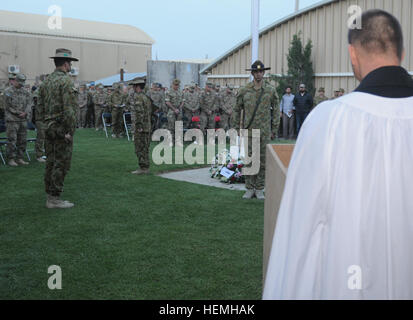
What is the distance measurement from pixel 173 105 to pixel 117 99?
3220 mm

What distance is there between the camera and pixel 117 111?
20062mm

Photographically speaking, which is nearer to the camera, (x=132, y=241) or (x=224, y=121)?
(x=132, y=241)

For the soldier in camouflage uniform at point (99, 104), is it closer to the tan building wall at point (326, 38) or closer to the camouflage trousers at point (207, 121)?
the camouflage trousers at point (207, 121)

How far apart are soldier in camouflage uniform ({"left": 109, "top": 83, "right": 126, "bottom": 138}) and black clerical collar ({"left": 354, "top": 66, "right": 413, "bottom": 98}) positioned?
18519 millimetres

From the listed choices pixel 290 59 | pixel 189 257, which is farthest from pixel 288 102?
pixel 189 257

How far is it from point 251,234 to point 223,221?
72 cm

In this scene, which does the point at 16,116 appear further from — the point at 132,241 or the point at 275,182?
the point at 275,182

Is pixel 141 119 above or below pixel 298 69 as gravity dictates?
below

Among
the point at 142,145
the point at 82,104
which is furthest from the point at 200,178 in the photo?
the point at 82,104

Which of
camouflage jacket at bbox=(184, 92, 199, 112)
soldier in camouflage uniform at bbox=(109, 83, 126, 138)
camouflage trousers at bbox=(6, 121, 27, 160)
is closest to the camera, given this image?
camouflage trousers at bbox=(6, 121, 27, 160)

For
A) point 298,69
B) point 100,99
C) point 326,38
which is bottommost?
point 100,99

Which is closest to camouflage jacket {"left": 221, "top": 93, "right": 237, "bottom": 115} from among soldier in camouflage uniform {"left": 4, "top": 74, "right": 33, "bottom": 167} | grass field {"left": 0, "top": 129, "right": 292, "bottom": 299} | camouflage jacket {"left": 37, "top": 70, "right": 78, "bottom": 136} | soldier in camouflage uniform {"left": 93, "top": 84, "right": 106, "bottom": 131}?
soldier in camouflage uniform {"left": 93, "top": 84, "right": 106, "bottom": 131}

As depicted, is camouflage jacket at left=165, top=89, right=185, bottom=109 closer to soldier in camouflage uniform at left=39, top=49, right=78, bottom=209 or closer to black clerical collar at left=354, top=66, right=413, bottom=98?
soldier in camouflage uniform at left=39, top=49, right=78, bottom=209

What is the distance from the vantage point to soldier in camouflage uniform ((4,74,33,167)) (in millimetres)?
11914
